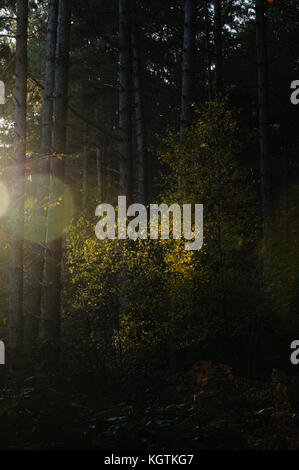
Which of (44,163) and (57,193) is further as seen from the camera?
(44,163)

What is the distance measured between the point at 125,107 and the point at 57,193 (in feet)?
10.8

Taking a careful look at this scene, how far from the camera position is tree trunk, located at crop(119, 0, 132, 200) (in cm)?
1217

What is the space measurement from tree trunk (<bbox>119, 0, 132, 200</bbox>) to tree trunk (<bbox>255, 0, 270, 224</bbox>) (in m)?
4.64

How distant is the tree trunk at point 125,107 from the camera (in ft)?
39.9

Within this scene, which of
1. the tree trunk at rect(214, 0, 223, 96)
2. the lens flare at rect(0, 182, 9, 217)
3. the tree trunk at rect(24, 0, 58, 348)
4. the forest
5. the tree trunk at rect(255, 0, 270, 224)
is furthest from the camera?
the tree trunk at rect(214, 0, 223, 96)

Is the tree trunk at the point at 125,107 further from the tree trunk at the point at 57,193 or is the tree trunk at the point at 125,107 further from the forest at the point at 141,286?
the tree trunk at the point at 57,193

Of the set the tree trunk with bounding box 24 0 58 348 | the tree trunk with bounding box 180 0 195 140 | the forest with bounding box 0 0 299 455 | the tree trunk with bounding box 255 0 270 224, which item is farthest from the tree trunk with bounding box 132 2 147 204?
the tree trunk with bounding box 24 0 58 348

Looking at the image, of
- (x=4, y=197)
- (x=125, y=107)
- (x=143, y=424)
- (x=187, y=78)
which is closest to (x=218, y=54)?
(x=187, y=78)

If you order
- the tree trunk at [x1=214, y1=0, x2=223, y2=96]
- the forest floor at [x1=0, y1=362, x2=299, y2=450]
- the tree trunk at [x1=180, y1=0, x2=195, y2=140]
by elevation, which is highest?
the tree trunk at [x1=214, y1=0, x2=223, y2=96]

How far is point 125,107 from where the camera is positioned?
40.7ft

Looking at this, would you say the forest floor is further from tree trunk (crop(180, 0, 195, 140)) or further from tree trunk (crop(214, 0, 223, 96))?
tree trunk (crop(214, 0, 223, 96))

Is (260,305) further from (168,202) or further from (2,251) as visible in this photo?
(2,251)

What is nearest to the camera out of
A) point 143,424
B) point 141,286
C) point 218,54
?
point 143,424

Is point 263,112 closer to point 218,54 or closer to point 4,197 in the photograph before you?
point 218,54
